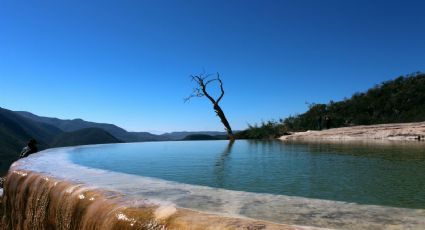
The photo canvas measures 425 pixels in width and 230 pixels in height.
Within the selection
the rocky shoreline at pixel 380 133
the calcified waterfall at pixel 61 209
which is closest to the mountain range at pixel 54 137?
the rocky shoreline at pixel 380 133

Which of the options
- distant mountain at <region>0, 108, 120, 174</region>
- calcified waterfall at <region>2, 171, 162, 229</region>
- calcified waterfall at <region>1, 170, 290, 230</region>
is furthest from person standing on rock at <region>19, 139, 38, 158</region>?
distant mountain at <region>0, 108, 120, 174</region>

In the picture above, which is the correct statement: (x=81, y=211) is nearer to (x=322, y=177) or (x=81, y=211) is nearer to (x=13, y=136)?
(x=322, y=177)

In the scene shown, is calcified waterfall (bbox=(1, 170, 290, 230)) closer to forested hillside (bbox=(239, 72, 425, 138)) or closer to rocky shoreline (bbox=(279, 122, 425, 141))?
rocky shoreline (bbox=(279, 122, 425, 141))

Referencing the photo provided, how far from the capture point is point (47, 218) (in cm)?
461

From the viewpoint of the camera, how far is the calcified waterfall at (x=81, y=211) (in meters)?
2.66

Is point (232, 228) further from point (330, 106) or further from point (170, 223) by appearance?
point (330, 106)

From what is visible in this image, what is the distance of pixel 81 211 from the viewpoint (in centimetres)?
375

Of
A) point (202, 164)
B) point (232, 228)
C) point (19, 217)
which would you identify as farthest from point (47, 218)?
point (202, 164)

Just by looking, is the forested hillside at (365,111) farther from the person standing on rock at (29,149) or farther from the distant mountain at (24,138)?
the distant mountain at (24,138)

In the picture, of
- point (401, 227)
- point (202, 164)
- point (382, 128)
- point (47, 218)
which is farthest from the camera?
point (382, 128)

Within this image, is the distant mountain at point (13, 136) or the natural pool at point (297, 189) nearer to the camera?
the natural pool at point (297, 189)

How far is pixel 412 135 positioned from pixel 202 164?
808 centimetres

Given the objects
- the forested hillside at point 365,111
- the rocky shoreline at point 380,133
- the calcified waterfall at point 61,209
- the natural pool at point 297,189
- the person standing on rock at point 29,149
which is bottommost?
the calcified waterfall at point 61,209

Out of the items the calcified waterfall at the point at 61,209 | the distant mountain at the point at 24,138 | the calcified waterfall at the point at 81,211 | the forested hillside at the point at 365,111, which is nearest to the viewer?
the calcified waterfall at the point at 81,211
